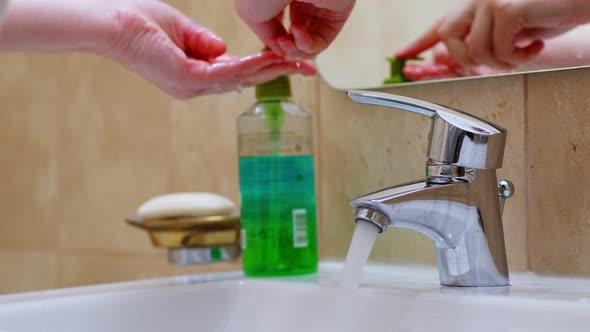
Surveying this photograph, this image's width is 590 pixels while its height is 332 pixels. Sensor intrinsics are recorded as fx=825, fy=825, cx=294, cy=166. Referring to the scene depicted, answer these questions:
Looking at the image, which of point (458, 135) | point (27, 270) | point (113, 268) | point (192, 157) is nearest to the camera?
point (458, 135)

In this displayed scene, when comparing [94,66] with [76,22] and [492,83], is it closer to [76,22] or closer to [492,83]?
[76,22]

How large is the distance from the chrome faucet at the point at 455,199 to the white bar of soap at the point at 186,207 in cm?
29

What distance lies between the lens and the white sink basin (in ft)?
1.84

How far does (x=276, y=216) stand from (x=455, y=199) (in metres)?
0.21

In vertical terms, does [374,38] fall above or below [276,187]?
above

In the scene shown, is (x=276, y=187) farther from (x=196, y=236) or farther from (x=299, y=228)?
(x=196, y=236)

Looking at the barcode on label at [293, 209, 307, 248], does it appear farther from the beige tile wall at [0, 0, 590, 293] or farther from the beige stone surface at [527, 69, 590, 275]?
the beige stone surface at [527, 69, 590, 275]

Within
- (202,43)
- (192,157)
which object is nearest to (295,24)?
(202,43)

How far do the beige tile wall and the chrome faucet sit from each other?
72 millimetres

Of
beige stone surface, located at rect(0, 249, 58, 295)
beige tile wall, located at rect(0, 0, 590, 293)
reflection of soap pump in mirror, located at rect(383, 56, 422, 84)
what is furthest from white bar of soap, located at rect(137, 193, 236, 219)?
beige stone surface, located at rect(0, 249, 58, 295)

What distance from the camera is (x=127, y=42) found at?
781mm

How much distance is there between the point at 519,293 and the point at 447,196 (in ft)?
0.28

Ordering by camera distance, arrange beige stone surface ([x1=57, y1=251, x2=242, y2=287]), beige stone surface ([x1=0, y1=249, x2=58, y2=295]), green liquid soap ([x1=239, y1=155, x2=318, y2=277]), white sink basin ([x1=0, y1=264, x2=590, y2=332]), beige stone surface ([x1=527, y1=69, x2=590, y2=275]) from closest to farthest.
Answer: white sink basin ([x1=0, y1=264, x2=590, y2=332])
beige stone surface ([x1=527, y1=69, x2=590, y2=275])
green liquid soap ([x1=239, y1=155, x2=318, y2=277])
beige stone surface ([x1=57, y1=251, x2=242, y2=287])
beige stone surface ([x1=0, y1=249, x2=58, y2=295])

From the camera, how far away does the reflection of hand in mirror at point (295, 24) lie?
0.70 m
